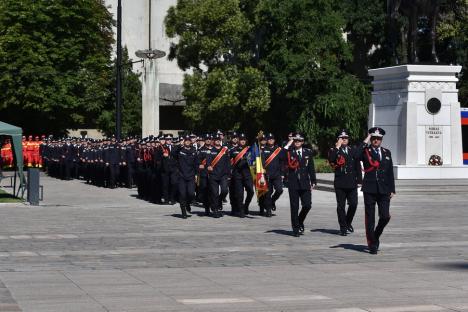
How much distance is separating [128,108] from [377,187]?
6483cm

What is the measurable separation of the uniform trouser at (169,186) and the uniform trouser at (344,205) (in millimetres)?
9209

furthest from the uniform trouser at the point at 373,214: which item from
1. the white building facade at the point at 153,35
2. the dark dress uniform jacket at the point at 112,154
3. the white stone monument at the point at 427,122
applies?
the white building facade at the point at 153,35

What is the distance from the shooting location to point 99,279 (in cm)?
1441

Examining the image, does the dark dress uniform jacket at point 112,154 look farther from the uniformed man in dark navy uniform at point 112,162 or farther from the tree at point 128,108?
the tree at point 128,108

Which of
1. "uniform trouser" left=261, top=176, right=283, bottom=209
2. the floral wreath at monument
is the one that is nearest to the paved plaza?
"uniform trouser" left=261, top=176, right=283, bottom=209

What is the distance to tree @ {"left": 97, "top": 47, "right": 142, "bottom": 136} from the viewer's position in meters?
79.6

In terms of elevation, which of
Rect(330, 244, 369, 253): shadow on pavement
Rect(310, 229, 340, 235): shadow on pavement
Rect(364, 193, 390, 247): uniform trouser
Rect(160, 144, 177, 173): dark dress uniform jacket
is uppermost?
Rect(160, 144, 177, 173): dark dress uniform jacket

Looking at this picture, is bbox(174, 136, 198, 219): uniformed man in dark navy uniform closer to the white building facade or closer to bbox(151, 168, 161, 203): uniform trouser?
bbox(151, 168, 161, 203): uniform trouser

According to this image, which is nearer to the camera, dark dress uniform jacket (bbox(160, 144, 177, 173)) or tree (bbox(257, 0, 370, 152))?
dark dress uniform jacket (bbox(160, 144, 177, 173))

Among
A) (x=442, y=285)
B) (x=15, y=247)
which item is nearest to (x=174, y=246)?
(x=15, y=247)

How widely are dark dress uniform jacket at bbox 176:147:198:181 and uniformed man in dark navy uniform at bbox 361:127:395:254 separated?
8800mm

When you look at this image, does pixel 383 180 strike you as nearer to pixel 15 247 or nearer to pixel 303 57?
pixel 15 247

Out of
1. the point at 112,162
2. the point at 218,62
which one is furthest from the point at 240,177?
the point at 218,62

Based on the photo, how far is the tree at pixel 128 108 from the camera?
79.6m
